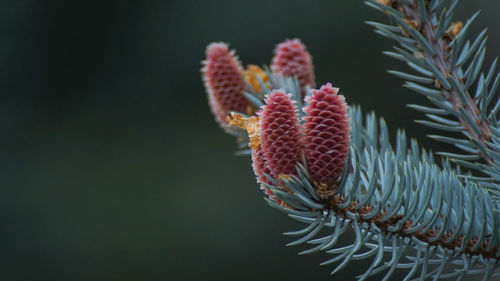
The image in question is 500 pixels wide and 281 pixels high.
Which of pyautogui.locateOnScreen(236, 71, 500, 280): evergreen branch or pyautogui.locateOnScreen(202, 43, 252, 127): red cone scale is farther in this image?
pyautogui.locateOnScreen(202, 43, 252, 127): red cone scale

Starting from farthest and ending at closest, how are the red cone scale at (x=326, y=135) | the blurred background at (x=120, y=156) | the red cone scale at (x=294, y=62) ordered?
the blurred background at (x=120, y=156), the red cone scale at (x=294, y=62), the red cone scale at (x=326, y=135)

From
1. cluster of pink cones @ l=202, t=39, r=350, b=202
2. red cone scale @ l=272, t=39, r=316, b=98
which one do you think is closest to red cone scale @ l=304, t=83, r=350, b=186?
cluster of pink cones @ l=202, t=39, r=350, b=202

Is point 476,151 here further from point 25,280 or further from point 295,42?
point 25,280

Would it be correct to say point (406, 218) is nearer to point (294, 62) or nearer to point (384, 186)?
point (384, 186)

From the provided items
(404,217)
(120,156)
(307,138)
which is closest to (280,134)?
(307,138)

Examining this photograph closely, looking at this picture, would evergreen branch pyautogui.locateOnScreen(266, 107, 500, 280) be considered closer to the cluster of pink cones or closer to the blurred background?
the cluster of pink cones

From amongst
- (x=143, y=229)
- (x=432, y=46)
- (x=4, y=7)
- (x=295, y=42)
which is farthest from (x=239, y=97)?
(x=4, y=7)

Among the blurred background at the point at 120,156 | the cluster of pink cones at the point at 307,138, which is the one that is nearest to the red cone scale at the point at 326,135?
the cluster of pink cones at the point at 307,138

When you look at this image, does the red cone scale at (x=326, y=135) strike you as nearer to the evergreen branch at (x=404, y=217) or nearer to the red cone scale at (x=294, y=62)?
the evergreen branch at (x=404, y=217)
